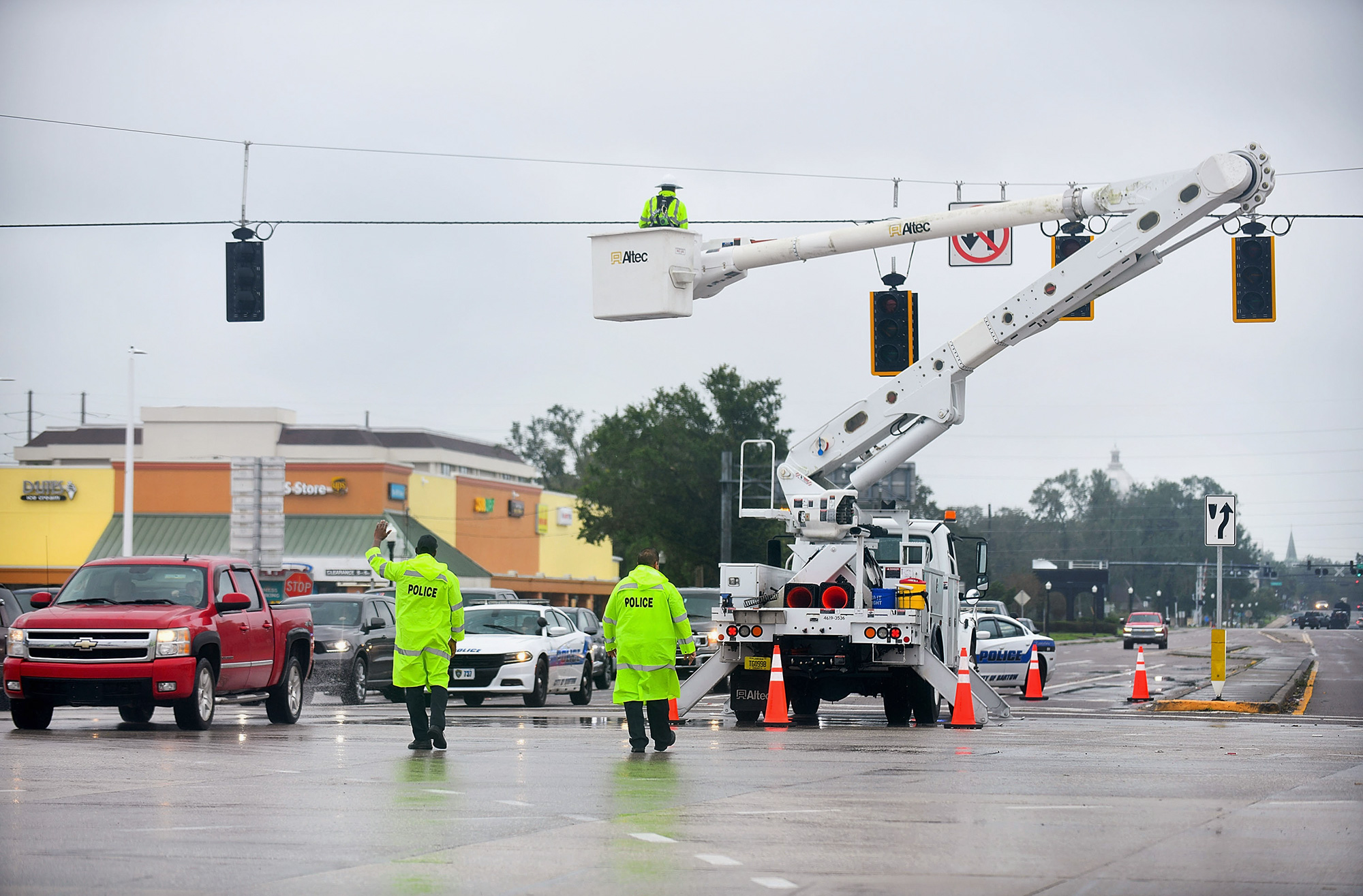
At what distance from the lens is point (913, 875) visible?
7.52 metres

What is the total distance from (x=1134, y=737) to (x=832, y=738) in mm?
3072

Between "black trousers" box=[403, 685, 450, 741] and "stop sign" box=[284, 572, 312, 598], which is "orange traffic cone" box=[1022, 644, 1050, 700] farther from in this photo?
"stop sign" box=[284, 572, 312, 598]

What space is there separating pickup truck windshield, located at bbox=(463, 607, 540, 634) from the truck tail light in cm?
728

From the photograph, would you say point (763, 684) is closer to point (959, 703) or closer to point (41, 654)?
point (959, 703)

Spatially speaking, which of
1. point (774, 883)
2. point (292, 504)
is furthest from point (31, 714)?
point (292, 504)

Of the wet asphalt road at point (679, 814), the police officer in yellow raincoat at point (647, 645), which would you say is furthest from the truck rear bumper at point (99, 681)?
the police officer in yellow raincoat at point (647, 645)

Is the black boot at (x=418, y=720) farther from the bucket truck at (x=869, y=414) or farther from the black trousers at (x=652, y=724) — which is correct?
the bucket truck at (x=869, y=414)

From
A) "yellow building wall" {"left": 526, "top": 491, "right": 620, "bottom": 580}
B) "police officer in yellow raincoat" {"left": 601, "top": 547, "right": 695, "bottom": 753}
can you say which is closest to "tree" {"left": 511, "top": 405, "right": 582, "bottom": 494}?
"yellow building wall" {"left": 526, "top": 491, "right": 620, "bottom": 580}

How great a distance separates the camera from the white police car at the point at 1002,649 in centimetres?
2958

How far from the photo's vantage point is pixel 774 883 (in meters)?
7.30

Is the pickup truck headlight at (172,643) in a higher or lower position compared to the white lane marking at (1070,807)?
higher

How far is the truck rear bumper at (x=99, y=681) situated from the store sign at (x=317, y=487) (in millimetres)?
49717

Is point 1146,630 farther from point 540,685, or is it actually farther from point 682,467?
point 540,685

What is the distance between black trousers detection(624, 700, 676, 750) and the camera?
14.2 metres
